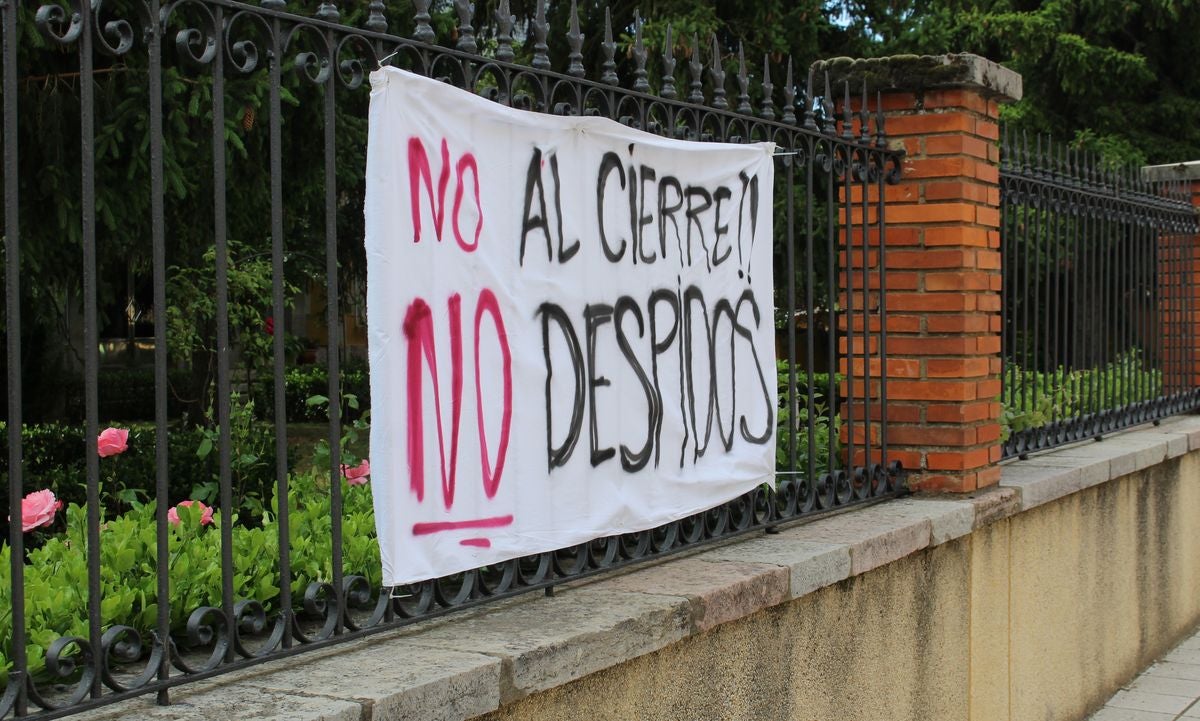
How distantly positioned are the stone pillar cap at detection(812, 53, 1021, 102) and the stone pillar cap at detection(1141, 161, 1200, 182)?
440cm

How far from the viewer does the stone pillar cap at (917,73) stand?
16.3 feet

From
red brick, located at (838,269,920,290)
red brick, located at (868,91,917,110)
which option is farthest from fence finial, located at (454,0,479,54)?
red brick, located at (868,91,917,110)

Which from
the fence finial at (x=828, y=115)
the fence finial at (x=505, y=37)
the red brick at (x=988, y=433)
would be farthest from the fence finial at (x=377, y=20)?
the red brick at (x=988, y=433)

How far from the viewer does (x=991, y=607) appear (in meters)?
5.19

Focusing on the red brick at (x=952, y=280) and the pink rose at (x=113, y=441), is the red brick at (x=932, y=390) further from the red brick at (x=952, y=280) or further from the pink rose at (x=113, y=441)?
the pink rose at (x=113, y=441)

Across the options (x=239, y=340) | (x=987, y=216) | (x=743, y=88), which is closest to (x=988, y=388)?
(x=987, y=216)

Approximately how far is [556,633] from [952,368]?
2599mm

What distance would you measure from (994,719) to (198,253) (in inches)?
268

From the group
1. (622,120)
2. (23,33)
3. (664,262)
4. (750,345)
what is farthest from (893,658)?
(23,33)

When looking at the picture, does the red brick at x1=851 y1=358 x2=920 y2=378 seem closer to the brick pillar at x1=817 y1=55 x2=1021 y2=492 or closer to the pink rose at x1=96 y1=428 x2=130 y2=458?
the brick pillar at x1=817 y1=55 x2=1021 y2=492

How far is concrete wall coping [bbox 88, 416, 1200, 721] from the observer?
93.3 inches

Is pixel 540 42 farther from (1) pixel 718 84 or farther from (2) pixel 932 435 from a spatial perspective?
(2) pixel 932 435

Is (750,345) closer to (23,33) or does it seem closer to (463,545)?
(463,545)

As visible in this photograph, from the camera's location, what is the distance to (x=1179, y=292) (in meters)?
8.75
